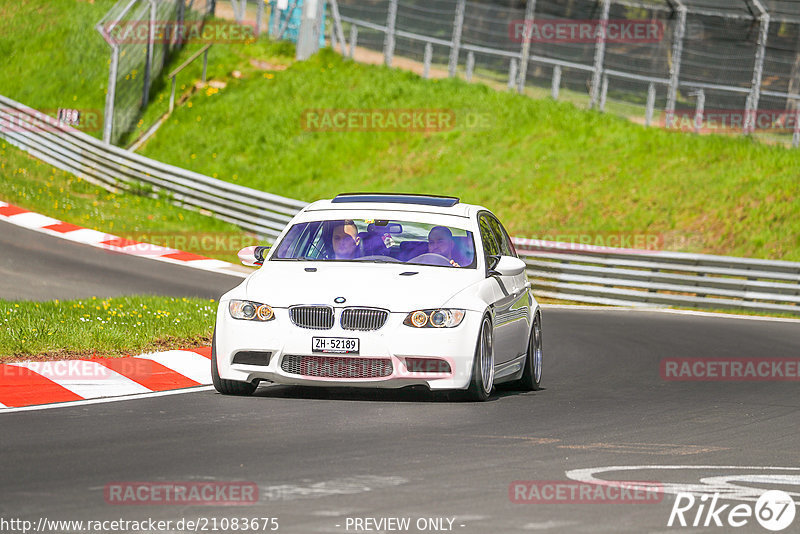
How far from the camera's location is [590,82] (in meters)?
30.9

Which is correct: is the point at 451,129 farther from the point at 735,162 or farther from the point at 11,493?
the point at 11,493

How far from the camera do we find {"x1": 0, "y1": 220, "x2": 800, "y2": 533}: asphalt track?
5961 mm

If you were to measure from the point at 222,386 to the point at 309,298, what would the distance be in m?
1.00

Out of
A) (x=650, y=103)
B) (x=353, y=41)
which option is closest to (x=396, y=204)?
(x=650, y=103)

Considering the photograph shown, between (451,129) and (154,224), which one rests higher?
(451,129)

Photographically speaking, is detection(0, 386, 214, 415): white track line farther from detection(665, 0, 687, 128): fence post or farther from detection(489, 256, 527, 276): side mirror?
detection(665, 0, 687, 128): fence post

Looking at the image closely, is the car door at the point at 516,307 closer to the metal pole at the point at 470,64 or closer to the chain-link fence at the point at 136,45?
the chain-link fence at the point at 136,45

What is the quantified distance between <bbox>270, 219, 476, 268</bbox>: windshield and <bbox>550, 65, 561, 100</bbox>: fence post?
20.7 metres

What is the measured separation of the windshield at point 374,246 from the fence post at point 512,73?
22.0 metres

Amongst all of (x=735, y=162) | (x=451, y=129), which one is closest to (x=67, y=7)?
(x=451, y=129)

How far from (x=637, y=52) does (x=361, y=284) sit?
20.0 metres

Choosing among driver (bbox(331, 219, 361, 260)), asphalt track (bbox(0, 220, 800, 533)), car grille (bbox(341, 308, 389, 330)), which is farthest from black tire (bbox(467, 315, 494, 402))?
driver (bbox(331, 219, 361, 260))

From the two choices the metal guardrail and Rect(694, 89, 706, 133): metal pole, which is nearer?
the metal guardrail

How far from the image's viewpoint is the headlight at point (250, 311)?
9.87 meters
